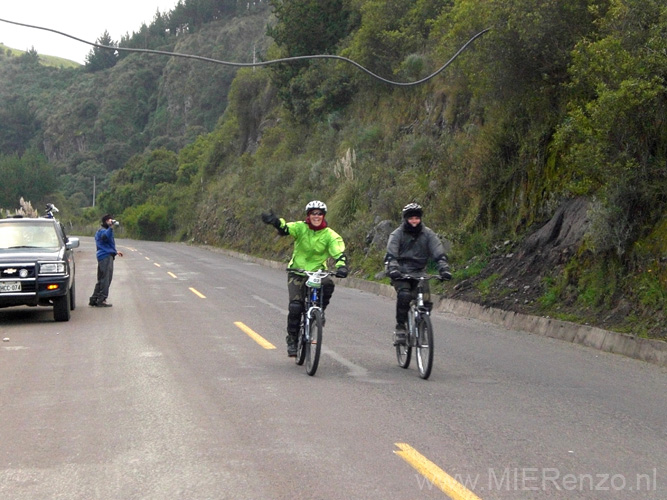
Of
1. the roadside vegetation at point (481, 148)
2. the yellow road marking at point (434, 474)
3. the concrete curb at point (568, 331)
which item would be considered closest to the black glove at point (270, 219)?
the yellow road marking at point (434, 474)

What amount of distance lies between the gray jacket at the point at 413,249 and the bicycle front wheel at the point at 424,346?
26.9 inches

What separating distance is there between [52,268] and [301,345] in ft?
20.5

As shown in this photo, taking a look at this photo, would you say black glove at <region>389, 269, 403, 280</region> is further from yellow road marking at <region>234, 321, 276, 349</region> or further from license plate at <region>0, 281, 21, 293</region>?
license plate at <region>0, 281, 21, 293</region>

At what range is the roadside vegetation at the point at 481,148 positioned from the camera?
12891 millimetres

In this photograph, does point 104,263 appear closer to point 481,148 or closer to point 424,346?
point 424,346

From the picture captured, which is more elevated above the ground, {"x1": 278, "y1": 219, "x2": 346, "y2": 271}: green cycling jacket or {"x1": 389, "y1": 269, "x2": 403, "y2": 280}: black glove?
{"x1": 278, "y1": 219, "x2": 346, "y2": 271}: green cycling jacket

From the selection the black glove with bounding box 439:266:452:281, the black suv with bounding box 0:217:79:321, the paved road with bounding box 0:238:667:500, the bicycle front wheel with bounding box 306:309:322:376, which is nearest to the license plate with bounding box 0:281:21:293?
the black suv with bounding box 0:217:79:321

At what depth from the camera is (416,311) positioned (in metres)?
9.15

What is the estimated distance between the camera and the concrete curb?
10641 mm

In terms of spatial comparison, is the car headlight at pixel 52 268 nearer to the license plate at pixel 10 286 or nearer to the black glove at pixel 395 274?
the license plate at pixel 10 286

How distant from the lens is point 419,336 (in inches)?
356

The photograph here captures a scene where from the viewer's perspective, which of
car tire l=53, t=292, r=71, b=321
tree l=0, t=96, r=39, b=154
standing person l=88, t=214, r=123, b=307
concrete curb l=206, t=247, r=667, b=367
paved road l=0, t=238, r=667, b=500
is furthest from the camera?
tree l=0, t=96, r=39, b=154

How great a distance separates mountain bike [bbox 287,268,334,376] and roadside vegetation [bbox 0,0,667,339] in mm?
5077

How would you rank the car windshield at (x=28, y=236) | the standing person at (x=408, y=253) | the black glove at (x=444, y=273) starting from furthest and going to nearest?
1. the car windshield at (x=28, y=236)
2. the standing person at (x=408, y=253)
3. the black glove at (x=444, y=273)
